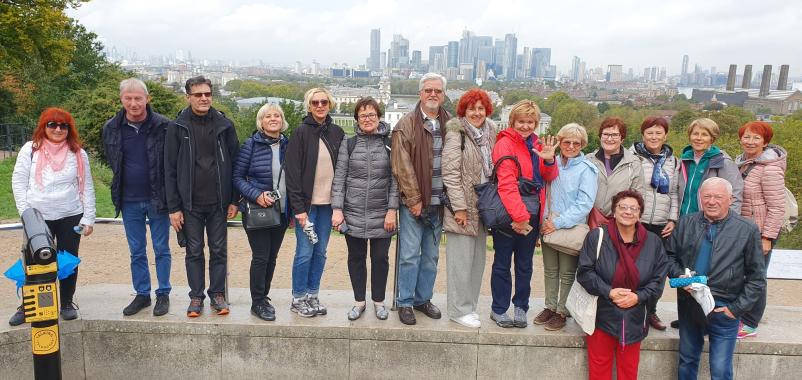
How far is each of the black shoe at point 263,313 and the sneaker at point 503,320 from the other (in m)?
1.77

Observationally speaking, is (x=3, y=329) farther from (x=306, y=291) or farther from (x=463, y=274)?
(x=463, y=274)

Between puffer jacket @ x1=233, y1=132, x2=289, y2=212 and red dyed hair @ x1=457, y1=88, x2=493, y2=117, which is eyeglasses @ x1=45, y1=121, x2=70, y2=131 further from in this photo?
red dyed hair @ x1=457, y1=88, x2=493, y2=117

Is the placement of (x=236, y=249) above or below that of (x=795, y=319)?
below

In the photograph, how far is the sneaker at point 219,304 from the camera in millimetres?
4688

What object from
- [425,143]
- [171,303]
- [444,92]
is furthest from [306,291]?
[444,92]

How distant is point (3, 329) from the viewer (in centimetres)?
429

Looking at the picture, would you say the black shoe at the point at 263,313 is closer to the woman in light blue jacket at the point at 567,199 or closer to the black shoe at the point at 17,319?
the black shoe at the point at 17,319

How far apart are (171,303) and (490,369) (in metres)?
2.68

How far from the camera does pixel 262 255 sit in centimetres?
462

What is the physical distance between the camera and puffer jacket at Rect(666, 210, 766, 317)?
13.0 feet

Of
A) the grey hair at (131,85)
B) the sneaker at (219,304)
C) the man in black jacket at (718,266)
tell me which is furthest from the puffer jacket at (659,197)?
the grey hair at (131,85)

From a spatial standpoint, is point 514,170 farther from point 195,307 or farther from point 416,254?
point 195,307

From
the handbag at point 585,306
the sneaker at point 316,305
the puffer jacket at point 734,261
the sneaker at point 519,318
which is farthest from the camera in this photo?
the sneaker at point 316,305

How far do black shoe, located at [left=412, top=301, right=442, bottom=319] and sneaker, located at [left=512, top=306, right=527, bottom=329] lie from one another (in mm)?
605
